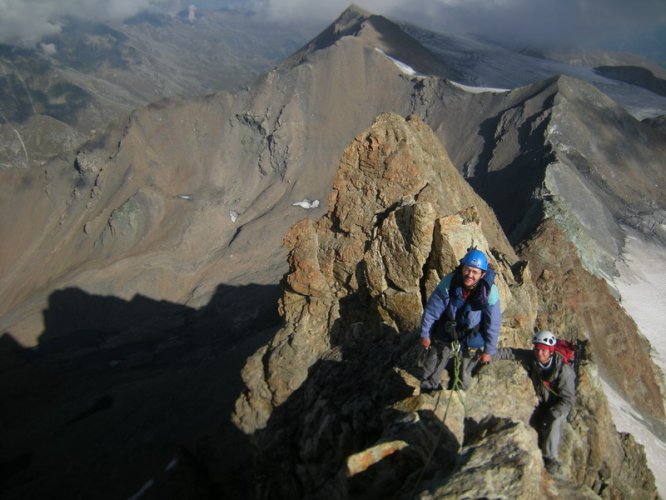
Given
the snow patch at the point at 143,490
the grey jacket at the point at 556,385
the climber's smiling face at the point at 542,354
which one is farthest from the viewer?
the snow patch at the point at 143,490

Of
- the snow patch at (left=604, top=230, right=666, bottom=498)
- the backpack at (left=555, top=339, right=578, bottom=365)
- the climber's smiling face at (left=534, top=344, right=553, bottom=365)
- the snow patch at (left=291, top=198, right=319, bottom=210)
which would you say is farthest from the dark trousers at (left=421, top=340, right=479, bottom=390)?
the snow patch at (left=291, top=198, right=319, bottom=210)

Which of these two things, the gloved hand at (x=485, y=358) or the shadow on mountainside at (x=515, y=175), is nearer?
the gloved hand at (x=485, y=358)

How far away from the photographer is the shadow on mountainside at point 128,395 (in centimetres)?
2641

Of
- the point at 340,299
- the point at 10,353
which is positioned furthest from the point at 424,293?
the point at 10,353

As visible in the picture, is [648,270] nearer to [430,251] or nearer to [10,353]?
[430,251]

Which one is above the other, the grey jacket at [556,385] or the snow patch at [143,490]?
the grey jacket at [556,385]

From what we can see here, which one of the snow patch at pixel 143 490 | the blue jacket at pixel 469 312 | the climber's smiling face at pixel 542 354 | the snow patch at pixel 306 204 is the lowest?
the snow patch at pixel 143 490

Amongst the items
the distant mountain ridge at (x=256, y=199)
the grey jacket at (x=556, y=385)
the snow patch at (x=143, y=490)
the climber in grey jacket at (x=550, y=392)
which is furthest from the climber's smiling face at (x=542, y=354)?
the snow patch at (x=143, y=490)

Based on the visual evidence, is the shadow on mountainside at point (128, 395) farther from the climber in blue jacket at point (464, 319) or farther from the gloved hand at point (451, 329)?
the gloved hand at point (451, 329)

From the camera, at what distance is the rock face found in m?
7.18

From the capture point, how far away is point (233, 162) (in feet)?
271

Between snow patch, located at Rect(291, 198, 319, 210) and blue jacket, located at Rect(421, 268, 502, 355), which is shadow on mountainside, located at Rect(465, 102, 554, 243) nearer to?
snow patch, located at Rect(291, 198, 319, 210)

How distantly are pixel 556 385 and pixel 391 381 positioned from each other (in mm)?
3792

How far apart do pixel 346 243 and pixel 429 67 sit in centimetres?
11090
